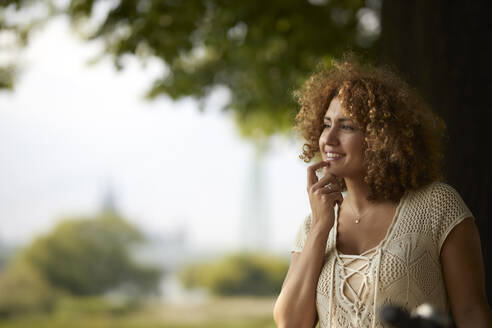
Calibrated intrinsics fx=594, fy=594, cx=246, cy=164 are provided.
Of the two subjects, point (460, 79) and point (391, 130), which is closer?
point (391, 130)

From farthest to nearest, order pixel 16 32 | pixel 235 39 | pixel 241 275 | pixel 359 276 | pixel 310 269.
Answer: pixel 241 275
pixel 235 39
pixel 16 32
pixel 310 269
pixel 359 276

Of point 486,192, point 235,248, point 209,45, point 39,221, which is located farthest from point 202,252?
point 486,192

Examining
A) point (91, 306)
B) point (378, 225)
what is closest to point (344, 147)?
point (378, 225)

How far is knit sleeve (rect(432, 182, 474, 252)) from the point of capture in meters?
2.31

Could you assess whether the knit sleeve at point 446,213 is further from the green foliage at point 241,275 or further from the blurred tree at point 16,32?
the green foliage at point 241,275

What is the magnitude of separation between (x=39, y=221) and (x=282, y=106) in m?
5.55

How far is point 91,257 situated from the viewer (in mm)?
11461

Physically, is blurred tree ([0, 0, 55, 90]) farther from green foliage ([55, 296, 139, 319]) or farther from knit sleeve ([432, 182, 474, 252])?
green foliage ([55, 296, 139, 319])

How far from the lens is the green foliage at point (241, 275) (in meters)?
12.1

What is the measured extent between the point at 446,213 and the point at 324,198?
50 centimetres

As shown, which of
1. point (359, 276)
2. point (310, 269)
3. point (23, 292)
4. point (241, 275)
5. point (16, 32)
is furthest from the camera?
point (241, 275)

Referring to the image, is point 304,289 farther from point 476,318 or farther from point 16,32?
point 16,32

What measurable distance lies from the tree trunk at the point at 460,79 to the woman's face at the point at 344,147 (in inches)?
54.2

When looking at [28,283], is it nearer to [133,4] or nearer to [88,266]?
[88,266]
